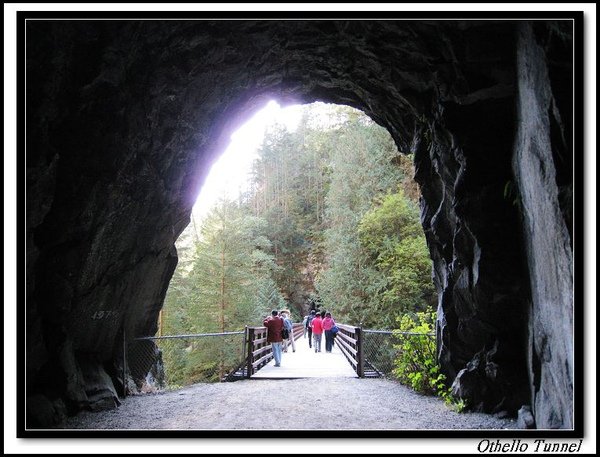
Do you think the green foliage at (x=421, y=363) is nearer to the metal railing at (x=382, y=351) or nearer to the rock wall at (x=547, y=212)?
the rock wall at (x=547, y=212)

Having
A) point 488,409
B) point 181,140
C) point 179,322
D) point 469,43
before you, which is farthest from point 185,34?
point 179,322

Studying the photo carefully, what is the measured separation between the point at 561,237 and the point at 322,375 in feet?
24.3

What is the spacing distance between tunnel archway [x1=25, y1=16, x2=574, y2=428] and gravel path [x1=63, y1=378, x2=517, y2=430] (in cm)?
52

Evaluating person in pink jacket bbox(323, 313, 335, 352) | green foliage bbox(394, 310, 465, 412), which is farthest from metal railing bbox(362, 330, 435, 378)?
green foliage bbox(394, 310, 465, 412)

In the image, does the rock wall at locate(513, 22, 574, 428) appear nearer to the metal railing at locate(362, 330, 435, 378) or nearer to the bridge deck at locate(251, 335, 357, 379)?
the bridge deck at locate(251, 335, 357, 379)

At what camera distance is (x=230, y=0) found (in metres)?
3.81

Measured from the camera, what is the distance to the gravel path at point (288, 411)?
5.41 m

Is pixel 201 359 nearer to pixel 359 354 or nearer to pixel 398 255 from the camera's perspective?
pixel 398 255

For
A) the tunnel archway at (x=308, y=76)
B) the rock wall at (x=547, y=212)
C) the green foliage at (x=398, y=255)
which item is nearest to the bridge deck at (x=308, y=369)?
the tunnel archway at (x=308, y=76)

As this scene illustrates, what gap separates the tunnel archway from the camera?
420 cm

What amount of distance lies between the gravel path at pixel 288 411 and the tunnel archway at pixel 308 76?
52 centimetres

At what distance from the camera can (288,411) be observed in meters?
6.23

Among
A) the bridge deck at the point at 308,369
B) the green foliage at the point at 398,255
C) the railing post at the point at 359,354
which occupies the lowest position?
the bridge deck at the point at 308,369

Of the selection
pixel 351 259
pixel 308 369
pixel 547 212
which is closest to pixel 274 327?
pixel 308 369
